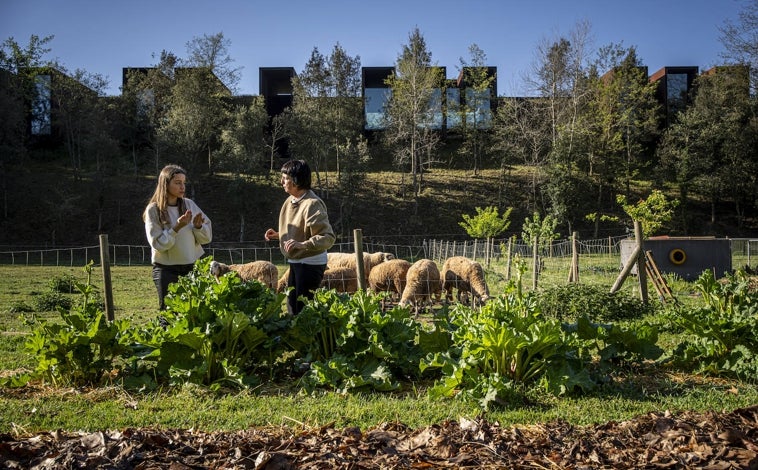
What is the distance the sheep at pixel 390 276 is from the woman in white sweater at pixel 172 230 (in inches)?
281

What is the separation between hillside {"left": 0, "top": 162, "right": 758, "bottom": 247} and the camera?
117 feet

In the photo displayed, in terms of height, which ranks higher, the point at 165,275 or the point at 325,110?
the point at 325,110

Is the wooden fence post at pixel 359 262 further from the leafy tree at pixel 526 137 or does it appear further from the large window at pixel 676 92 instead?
the large window at pixel 676 92

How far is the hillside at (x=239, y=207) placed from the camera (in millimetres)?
35562

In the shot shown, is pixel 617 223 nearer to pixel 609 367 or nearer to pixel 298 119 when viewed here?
pixel 298 119

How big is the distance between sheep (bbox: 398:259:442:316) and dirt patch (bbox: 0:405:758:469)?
320 inches

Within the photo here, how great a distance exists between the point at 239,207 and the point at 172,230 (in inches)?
1315

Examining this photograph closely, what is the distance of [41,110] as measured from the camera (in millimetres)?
44812

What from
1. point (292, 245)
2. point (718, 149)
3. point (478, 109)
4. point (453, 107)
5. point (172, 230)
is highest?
point (453, 107)

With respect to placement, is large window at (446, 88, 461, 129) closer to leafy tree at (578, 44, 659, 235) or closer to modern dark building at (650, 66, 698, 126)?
leafy tree at (578, 44, 659, 235)

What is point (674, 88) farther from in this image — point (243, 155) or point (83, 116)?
point (83, 116)

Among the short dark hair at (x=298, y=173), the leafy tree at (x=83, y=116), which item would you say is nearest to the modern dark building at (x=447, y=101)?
the leafy tree at (x=83, y=116)

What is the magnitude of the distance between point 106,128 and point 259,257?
17.9 meters

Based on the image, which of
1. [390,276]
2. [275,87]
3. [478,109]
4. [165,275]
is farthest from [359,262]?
[275,87]
